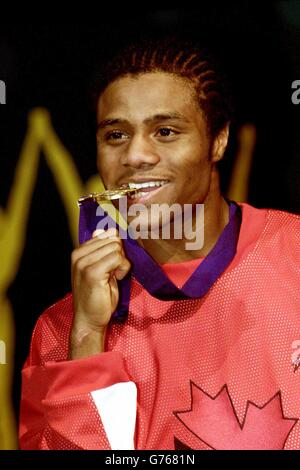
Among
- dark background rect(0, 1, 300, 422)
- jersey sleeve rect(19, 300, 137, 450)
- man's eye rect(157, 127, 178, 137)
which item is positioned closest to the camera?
jersey sleeve rect(19, 300, 137, 450)

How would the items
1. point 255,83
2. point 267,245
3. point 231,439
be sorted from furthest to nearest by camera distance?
point 255,83 < point 267,245 < point 231,439

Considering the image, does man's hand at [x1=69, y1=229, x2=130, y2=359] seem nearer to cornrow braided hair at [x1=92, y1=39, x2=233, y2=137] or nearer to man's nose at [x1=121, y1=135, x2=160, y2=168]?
man's nose at [x1=121, y1=135, x2=160, y2=168]

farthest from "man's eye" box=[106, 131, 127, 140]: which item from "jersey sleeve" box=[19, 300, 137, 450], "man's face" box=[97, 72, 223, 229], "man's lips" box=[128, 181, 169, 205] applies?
"jersey sleeve" box=[19, 300, 137, 450]

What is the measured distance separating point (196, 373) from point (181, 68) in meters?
0.53

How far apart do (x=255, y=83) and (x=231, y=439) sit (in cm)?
77

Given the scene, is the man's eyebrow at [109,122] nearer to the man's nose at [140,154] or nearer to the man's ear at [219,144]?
the man's nose at [140,154]

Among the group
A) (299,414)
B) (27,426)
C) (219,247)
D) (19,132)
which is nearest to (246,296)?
(219,247)

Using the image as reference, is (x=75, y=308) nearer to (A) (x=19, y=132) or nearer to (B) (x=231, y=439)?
(B) (x=231, y=439)

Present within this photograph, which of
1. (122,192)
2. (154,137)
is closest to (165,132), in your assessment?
(154,137)

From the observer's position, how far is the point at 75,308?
47.1 inches

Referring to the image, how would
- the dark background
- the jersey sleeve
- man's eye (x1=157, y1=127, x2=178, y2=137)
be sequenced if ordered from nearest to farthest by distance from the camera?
1. the jersey sleeve
2. man's eye (x1=157, y1=127, x2=178, y2=137)
3. the dark background

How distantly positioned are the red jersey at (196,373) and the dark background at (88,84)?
13.1 inches

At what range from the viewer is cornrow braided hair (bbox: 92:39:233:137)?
49.1 inches

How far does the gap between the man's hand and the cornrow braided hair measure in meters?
0.28
